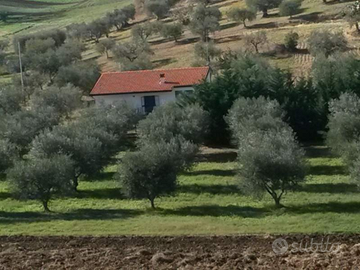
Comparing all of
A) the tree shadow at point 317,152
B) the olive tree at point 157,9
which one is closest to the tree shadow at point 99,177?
the tree shadow at point 317,152

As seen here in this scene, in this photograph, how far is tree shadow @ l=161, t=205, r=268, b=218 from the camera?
2719cm

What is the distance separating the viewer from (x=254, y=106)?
39.9m

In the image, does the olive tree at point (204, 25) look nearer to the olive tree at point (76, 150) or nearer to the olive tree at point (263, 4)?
the olive tree at point (263, 4)

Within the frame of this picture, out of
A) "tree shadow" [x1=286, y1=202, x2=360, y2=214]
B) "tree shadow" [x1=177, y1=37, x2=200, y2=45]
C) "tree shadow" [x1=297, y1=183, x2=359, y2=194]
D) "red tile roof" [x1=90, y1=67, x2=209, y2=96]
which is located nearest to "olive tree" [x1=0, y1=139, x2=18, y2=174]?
"tree shadow" [x1=297, y1=183, x2=359, y2=194]

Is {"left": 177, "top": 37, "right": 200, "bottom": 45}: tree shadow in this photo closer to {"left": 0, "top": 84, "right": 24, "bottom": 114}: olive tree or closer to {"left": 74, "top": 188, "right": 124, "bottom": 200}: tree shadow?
{"left": 0, "top": 84, "right": 24, "bottom": 114}: olive tree

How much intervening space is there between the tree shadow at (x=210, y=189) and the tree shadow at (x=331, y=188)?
11.2 ft

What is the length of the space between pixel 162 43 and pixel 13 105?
34773mm

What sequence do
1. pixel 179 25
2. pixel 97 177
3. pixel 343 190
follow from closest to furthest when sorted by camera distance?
pixel 343 190 → pixel 97 177 → pixel 179 25

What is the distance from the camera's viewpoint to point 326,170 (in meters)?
35.0

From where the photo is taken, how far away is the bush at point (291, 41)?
69438 millimetres

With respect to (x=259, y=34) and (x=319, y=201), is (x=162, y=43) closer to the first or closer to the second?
(x=259, y=34)

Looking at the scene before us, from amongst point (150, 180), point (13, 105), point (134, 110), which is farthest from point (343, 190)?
point (13, 105)

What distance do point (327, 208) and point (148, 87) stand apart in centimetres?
2722

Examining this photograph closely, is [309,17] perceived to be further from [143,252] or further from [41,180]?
[143,252]
